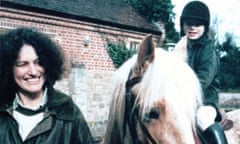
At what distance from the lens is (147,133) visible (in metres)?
2.81

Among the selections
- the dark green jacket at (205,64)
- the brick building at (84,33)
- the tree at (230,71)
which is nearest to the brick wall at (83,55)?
the brick building at (84,33)

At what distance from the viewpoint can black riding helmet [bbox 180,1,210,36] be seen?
12.5 feet

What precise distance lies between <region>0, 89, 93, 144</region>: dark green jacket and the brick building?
32.2 feet

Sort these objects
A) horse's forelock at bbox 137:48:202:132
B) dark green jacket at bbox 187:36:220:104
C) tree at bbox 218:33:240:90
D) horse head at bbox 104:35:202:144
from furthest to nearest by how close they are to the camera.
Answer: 1. tree at bbox 218:33:240:90
2. dark green jacket at bbox 187:36:220:104
3. horse's forelock at bbox 137:48:202:132
4. horse head at bbox 104:35:202:144

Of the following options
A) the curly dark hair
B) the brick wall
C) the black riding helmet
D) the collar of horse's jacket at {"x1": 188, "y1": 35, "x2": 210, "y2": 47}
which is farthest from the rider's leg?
the brick wall

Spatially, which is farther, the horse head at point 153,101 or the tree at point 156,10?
the tree at point 156,10

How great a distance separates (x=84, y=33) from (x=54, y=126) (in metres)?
13.6

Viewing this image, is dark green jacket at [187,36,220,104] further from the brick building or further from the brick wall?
the brick wall

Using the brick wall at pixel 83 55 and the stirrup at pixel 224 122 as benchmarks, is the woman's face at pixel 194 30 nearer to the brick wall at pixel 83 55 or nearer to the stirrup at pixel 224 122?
the stirrup at pixel 224 122

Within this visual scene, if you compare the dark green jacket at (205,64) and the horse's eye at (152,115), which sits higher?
the dark green jacket at (205,64)

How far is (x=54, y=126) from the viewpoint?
2938 millimetres

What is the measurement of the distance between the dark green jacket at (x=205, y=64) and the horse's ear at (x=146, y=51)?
69 cm

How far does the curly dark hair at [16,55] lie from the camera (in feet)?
9.75

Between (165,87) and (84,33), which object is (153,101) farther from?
(84,33)
